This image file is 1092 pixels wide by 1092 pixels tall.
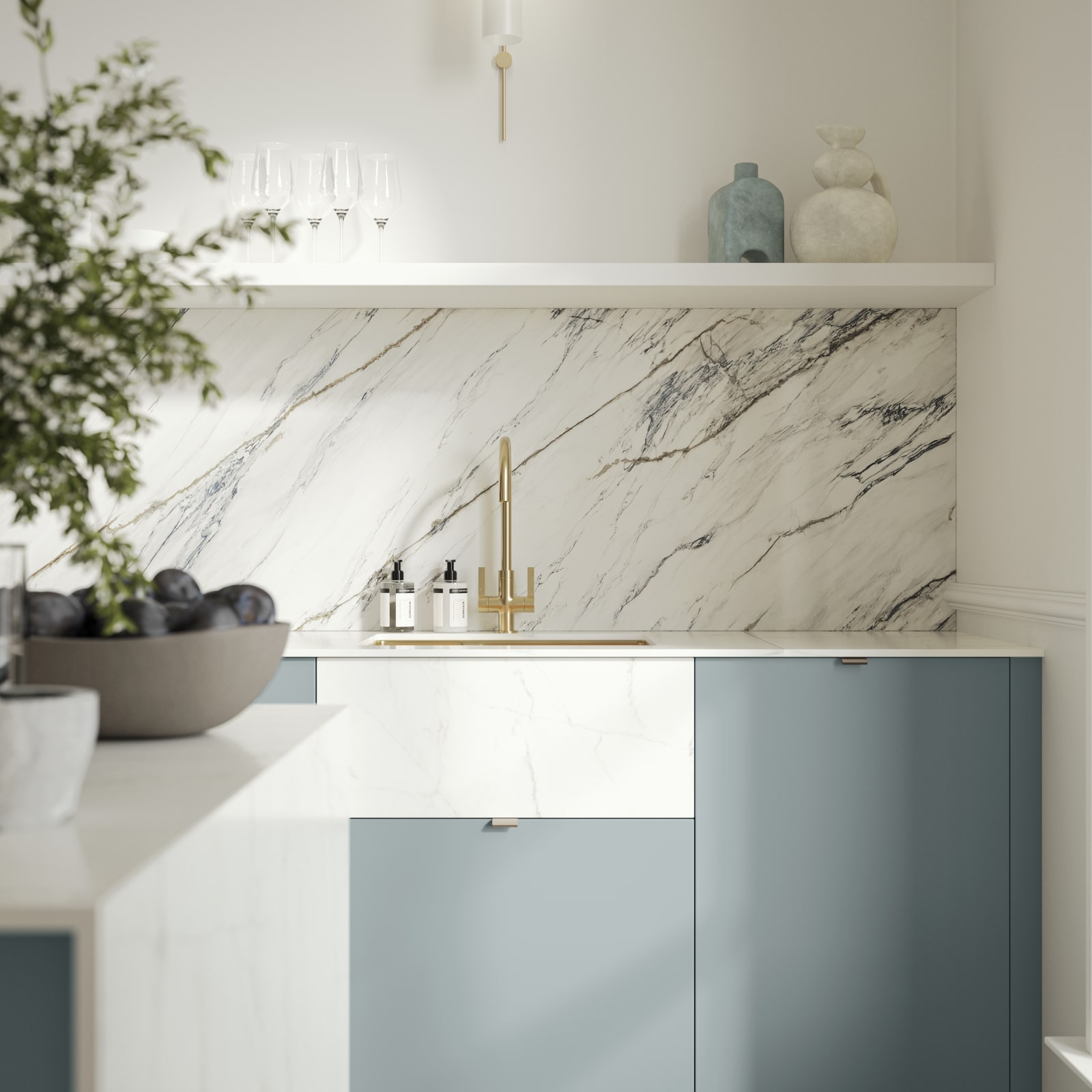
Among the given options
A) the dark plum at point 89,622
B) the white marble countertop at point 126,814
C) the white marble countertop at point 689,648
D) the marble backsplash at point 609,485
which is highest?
the marble backsplash at point 609,485

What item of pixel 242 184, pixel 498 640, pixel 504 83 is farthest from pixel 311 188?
pixel 498 640

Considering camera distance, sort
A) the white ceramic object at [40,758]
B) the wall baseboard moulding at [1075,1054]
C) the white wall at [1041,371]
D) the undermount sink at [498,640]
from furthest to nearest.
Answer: the undermount sink at [498,640] → the white wall at [1041,371] → the wall baseboard moulding at [1075,1054] → the white ceramic object at [40,758]

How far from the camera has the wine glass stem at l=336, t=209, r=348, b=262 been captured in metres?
2.45

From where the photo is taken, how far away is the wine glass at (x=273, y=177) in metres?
2.40

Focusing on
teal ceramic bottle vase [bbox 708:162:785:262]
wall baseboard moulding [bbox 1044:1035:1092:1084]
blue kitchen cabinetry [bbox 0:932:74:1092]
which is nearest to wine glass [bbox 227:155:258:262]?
teal ceramic bottle vase [bbox 708:162:785:262]

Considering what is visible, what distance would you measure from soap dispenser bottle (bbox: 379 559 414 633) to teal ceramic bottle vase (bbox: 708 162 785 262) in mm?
1038

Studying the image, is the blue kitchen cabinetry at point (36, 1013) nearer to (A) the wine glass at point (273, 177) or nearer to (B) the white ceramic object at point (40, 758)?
(B) the white ceramic object at point (40, 758)

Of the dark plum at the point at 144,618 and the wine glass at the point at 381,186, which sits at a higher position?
the wine glass at the point at 381,186

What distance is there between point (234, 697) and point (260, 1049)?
32cm

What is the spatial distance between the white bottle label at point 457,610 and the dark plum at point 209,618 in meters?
1.52

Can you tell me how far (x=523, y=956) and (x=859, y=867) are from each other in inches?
26.4

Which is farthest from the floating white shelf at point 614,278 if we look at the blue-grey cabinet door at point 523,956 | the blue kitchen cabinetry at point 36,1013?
the blue kitchen cabinetry at point 36,1013

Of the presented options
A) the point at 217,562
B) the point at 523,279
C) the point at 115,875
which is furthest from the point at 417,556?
the point at 115,875

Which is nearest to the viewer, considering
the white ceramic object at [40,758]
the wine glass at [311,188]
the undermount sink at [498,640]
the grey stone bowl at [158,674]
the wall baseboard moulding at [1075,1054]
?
the white ceramic object at [40,758]
